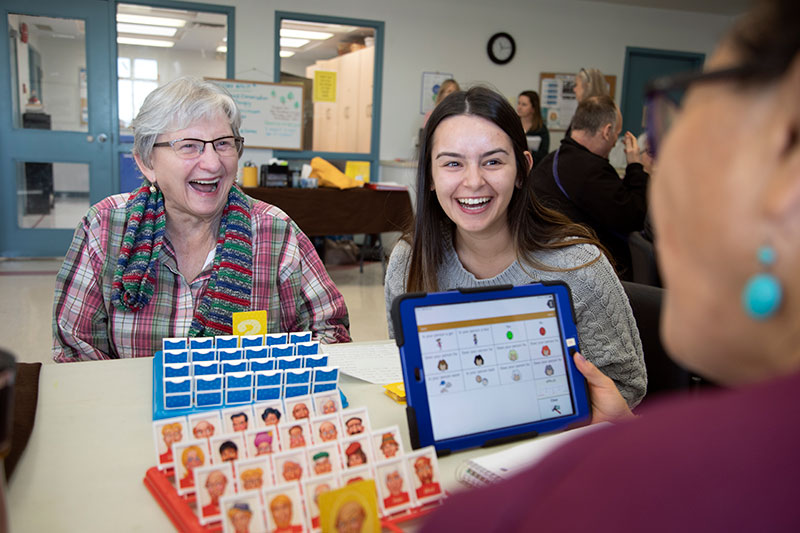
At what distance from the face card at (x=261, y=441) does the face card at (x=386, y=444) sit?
0.14m

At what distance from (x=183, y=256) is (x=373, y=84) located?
18.2ft

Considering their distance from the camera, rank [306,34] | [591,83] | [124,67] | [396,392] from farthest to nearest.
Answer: [306,34] → [124,67] → [591,83] → [396,392]

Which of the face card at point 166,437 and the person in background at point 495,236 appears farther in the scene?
the person in background at point 495,236

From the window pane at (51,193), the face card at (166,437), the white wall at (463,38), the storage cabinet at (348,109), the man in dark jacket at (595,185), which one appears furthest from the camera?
the storage cabinet at (348,109)

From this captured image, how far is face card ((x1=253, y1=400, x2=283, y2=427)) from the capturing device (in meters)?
1.00

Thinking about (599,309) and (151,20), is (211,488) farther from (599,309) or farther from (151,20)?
(151,20)

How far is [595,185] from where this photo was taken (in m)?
3.48

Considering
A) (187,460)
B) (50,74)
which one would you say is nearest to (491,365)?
(187,460)

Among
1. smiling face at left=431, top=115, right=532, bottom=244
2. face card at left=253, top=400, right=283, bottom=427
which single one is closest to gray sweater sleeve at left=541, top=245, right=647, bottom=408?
smiling face at left=431, top=115, right=532, bottom=244

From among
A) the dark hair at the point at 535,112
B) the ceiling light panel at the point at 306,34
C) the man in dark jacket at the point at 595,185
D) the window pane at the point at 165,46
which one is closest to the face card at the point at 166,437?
the man in dark jacket at the point at 595,185

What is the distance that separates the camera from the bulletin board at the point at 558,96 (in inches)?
301

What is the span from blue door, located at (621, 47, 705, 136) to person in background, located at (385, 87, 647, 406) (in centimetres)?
686

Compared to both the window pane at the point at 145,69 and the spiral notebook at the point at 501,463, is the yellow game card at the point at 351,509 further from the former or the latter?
the window pane at the point at 145,69

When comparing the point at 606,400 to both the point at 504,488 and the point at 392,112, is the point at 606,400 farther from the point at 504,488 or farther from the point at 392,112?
the point at 392,112
